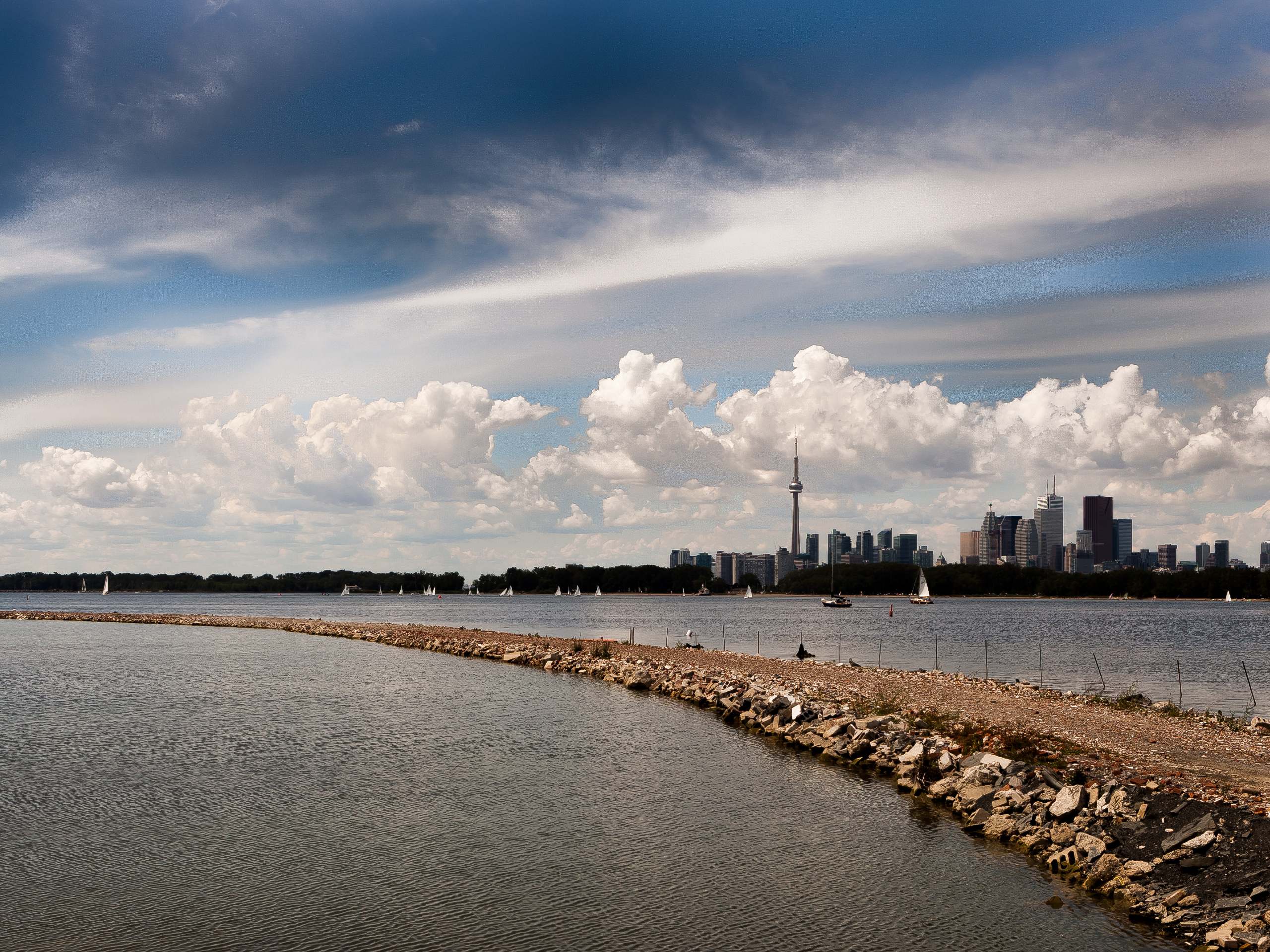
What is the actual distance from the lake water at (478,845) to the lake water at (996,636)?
25.5 meters

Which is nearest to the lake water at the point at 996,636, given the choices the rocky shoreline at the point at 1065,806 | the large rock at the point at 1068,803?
the rocky shoreline at the point at 1065,806

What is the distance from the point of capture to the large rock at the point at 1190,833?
1794cm

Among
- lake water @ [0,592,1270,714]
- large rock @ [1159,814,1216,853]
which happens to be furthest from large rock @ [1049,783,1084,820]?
lake water @ [0,592,1270,714]

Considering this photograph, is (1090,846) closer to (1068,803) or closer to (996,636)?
(1068,803)

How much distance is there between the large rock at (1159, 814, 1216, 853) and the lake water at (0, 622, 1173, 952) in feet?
6.24

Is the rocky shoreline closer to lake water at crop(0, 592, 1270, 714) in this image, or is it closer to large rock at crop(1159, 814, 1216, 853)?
large rock at crop(1159, 814, 1216, 853)

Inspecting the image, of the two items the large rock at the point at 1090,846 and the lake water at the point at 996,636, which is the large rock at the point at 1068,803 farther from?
the lake water at the point at 996,636

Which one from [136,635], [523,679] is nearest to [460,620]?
[136,635]

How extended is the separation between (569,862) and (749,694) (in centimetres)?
2129

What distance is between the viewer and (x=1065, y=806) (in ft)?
68.5

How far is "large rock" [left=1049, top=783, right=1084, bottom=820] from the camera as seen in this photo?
68.2 ft

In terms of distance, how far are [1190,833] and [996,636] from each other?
90.1m

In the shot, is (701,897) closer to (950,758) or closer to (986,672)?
(950,758)

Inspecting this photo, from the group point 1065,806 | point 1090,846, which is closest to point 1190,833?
point 1090,846
